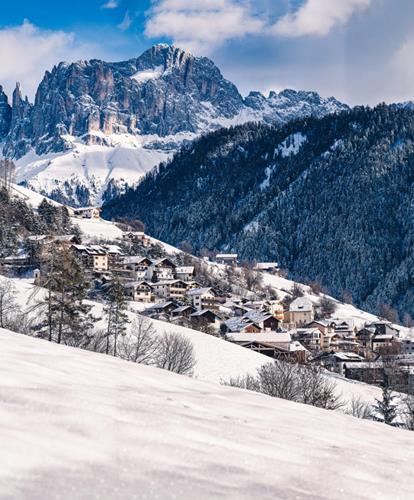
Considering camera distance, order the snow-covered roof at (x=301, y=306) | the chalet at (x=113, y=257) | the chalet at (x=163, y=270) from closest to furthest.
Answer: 1. the chalet at (x=163, y=270)
2. the chalet at (x=113, y=257)
3. the snow-covered roof at (x=301, y=306)

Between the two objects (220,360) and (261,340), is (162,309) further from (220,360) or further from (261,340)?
(220,360)

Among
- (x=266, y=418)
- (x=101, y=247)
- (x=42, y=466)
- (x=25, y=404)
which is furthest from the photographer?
(x=101, y=247)

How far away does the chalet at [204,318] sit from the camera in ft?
300

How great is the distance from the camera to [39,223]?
385 ft

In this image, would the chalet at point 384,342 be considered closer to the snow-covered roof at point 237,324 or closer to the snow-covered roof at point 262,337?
the snow-covered roof at point 237,324

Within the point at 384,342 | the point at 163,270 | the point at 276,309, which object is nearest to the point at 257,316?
the point at 384,342

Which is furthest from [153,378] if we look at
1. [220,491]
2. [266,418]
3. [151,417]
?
[220,491]

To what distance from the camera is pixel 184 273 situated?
436ft

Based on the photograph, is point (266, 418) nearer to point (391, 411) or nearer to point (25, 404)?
point (25, 404)

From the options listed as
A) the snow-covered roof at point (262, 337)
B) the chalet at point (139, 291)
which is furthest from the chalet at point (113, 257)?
the snow-covered roof at point (262, 337)

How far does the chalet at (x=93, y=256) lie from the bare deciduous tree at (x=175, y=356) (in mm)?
66179

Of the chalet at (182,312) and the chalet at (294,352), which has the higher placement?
the chalet at (182,312)

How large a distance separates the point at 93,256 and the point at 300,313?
44.5 metres

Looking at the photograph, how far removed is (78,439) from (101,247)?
399 ft
